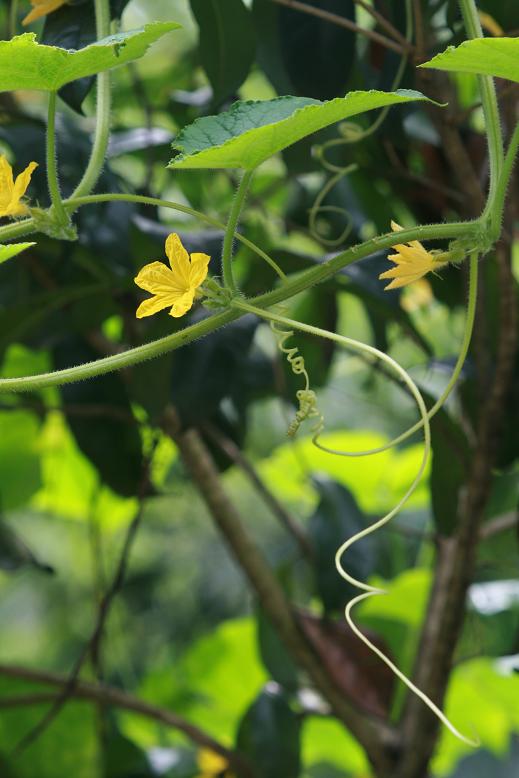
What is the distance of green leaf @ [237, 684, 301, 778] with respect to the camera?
0.61m

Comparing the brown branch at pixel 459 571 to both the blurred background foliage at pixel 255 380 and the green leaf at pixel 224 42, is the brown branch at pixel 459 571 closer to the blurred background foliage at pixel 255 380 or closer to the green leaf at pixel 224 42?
the blurred background foliage at pixel 255 380

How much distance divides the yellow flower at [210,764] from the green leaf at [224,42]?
17.3 inches

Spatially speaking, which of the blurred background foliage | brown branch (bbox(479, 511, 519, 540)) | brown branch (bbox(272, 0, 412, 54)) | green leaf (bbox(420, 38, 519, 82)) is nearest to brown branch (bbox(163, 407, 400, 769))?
the blurred background foliage

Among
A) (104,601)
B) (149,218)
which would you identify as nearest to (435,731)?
(104,601)

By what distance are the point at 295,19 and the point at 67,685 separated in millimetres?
416

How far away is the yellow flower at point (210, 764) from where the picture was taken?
0.67 meters

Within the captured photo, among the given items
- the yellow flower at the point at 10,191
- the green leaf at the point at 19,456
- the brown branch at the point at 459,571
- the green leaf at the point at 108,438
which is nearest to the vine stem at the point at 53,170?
the yellow flower at the point at 10,191

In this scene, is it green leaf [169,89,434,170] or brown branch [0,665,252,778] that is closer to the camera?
green leaf [169,89,434,170]

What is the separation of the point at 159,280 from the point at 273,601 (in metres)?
0.38

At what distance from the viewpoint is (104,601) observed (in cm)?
59

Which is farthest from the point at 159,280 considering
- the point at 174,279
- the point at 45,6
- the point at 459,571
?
the point at 459,571

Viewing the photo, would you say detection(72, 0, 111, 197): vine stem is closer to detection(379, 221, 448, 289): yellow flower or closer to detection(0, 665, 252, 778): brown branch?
detection(379, 221, 448, 289): yellow flower

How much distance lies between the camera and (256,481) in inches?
24.8

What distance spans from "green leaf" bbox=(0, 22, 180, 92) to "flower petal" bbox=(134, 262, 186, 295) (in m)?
0.05
